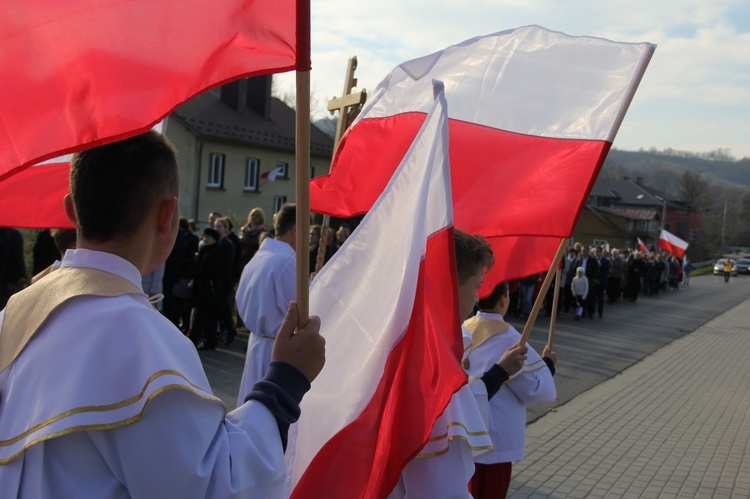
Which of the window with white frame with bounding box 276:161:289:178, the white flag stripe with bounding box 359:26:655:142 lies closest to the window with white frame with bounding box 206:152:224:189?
the window with white frame with bounding box 276:161:289:178

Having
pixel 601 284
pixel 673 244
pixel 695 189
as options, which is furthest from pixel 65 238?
pixel 695 189

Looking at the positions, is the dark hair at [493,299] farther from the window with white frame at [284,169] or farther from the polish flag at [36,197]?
the window with white frame at [284,169]

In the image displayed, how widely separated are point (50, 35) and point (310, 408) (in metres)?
1.39

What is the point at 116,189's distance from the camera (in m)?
1.73

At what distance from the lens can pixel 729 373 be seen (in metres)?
13.8

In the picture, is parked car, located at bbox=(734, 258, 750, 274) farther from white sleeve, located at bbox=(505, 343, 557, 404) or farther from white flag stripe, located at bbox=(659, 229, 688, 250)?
white sleeve, located at bbox=(505, 343, 557, 404)

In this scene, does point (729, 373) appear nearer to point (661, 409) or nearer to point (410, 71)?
point (661, 409)

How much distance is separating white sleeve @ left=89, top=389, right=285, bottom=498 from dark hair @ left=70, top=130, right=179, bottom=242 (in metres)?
0.42

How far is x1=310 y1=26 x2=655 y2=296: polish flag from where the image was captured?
3.83 m

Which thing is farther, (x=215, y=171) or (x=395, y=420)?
(x=215, y=171)

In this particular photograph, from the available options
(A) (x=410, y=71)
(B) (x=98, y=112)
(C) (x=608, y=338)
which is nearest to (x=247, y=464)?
(B) (x=98, y=112)

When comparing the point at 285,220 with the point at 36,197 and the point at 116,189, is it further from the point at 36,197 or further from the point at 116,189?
the point at 116,189

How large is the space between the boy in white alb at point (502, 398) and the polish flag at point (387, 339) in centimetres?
106

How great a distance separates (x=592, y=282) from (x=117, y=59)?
21.1m
